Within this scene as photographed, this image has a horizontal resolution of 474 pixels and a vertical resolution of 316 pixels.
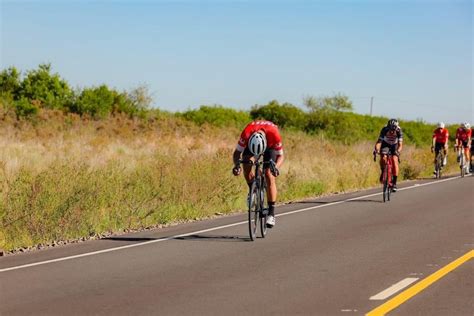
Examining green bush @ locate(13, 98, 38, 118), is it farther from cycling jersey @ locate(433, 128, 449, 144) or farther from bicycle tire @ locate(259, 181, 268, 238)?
bicycle tire @ locate(259, 181, 268, 238)

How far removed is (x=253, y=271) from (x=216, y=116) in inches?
2027

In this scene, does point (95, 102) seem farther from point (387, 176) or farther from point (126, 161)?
point (387, 176)

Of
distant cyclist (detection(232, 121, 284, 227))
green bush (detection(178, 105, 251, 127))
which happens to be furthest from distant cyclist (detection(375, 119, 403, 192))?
green bush (detection(178, 105, 251, 127))

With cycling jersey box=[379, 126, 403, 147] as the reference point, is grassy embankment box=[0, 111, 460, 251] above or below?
below

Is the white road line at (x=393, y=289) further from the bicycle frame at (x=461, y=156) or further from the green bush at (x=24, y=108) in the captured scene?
the green bush at (x=24, y=108)

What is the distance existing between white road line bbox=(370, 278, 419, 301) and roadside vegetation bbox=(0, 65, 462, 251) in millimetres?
6171

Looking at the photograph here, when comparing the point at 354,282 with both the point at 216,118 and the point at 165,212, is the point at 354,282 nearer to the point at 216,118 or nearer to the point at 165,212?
the point at 165,212

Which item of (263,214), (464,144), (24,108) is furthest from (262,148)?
(24,108)

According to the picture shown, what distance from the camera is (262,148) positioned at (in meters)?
13.8

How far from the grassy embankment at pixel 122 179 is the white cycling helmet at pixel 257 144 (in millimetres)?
3188

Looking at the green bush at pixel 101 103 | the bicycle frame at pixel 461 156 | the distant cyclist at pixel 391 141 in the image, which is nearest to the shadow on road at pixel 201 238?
the distant cyclist at pixel 391 141

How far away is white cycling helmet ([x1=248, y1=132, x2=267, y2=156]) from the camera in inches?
543

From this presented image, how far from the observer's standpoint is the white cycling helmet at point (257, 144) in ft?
45.2

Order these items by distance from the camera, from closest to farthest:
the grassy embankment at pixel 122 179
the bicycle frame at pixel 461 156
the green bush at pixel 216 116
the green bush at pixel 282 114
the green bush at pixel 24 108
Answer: the grassy embankment at pixel 122 179
the bicycle frame at pixel 461 156
the green bush at pixel 24 108
the green bush at pixel 216 116
the green bush at pixel 282 114
